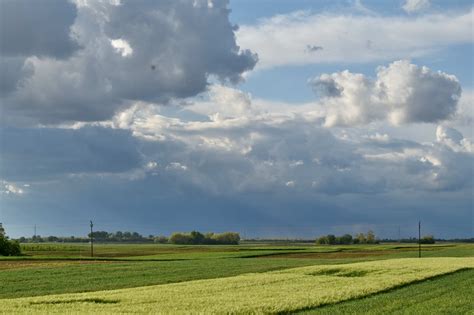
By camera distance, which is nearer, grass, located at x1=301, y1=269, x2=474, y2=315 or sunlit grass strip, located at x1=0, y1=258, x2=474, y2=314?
sunlit grass strip, located at x1=0, y1=258, x2=474, y2=314

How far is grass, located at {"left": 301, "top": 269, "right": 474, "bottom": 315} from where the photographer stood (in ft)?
100

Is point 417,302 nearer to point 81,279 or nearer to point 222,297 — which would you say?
point 222,297

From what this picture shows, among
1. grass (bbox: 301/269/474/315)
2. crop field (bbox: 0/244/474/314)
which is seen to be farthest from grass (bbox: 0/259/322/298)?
grass (bbox: 301/269/474/315)

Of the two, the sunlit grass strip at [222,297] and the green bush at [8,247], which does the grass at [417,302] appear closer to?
the sunlit grass strip at [222,297]

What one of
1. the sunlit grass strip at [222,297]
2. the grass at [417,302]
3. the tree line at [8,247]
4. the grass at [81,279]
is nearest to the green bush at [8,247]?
the tree line at [8,247]

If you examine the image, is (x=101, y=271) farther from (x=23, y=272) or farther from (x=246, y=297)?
(x=246, y=297)

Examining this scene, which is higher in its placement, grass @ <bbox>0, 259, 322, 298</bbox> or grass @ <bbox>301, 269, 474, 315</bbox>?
grass @ <bbox>301, 269, 474, 315</bbox>

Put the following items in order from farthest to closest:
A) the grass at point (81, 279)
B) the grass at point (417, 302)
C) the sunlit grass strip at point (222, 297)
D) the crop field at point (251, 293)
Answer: the grass at point (81, 279) → the crop field at point (251, 293) → the grass at point (417, 302) → the sunlit grass strip at point (222, 297)

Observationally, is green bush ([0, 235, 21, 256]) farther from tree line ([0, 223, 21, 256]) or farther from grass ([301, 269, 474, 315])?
grass ([301, 269, 474, 315])

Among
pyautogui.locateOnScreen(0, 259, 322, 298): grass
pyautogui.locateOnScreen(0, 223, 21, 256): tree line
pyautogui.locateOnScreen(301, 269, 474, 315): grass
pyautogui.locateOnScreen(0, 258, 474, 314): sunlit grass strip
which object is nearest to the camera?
pyautogui.locateOnScreen(0, 258, 474, 314): sunlit grass strip

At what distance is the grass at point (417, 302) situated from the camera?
100ft

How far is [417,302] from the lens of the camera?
3472cm

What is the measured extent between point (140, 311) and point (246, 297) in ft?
22.6

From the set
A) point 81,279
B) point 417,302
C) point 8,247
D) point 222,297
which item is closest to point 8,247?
point 8,247
